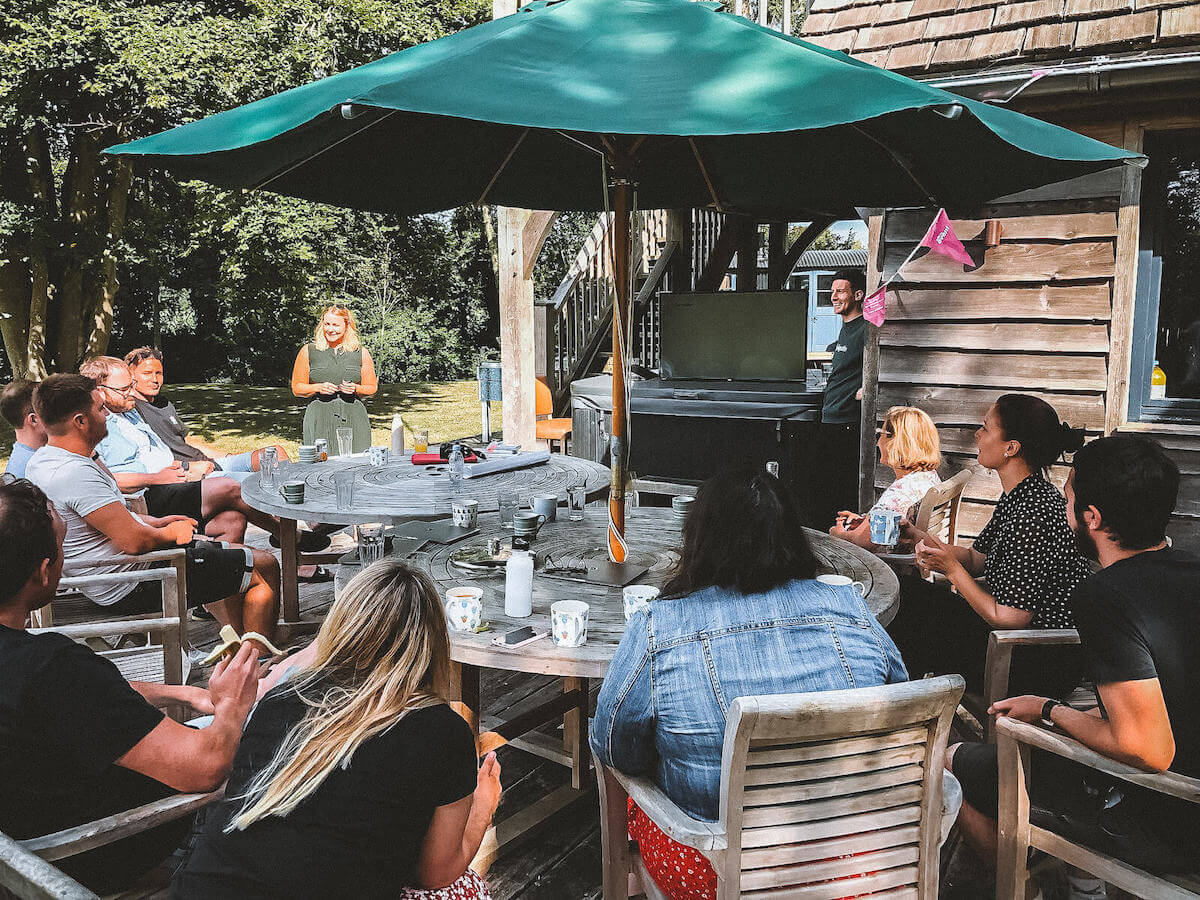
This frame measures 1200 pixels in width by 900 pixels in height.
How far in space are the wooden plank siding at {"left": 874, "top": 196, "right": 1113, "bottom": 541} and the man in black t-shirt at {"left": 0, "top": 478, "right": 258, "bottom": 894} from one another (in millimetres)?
4119

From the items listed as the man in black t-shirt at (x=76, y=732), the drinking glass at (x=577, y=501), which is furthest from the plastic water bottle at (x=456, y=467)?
the man in black t-shirt at (x=76, y=732)

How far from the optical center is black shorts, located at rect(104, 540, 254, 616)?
3.37 m

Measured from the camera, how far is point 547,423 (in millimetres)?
8539

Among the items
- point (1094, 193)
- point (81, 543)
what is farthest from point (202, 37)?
point (1094, 193)

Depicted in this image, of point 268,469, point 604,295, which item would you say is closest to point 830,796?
point 268,469

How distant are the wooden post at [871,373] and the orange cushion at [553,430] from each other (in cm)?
376

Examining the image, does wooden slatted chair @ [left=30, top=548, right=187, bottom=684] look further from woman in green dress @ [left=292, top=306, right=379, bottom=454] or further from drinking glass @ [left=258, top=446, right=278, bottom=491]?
woman in green dress @ [left=292, top=306, right=379, bottom=454]

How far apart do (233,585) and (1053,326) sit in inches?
164

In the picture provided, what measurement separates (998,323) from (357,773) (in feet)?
14.5

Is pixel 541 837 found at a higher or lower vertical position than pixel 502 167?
lower

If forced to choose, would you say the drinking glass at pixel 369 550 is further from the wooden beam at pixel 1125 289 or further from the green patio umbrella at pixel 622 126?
the wooden beam at pixel 1125 289

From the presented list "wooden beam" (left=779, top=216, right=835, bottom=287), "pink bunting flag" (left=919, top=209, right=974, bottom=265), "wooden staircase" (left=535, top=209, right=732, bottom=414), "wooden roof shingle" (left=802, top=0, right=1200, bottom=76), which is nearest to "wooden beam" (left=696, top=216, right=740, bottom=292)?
"wooden staircase" (left=535, top=209, right=732, bottom=414)

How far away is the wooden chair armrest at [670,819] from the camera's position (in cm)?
146

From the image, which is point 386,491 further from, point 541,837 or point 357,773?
point 357,773
